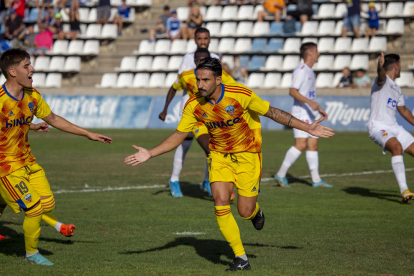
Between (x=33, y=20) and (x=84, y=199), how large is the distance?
79.6 feet

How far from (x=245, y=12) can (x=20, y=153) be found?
2293 cm

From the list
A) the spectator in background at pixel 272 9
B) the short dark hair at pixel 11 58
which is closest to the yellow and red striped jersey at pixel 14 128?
the short dark hair at pixel 11 58

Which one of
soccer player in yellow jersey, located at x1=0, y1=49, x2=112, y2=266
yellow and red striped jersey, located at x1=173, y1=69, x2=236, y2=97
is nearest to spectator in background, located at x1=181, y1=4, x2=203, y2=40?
yellow and red striped jersey, located at x1=173, y1=69, x2=236, y2=97

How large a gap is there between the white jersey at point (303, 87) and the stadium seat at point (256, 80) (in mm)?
13886

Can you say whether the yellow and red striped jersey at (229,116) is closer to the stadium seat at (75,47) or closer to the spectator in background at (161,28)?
the spectator in background at (161,28)

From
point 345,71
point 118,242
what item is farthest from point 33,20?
point 118,242

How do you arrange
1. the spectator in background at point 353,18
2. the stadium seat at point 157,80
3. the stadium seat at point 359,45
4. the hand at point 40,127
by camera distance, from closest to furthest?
the hand at point 40,127
the spectator in background at point 353,18
the stadium seat at point 359,45
the stadium seat at point 157,80

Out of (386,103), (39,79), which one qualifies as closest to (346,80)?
(386,103)

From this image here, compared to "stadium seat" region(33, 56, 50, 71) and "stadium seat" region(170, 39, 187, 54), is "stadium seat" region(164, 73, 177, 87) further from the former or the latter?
"stadium seat" region(33, 56, 50, 71)

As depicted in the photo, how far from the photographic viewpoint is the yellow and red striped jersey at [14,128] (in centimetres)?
547

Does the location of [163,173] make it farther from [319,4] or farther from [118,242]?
[319,4]

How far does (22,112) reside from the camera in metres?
5.57

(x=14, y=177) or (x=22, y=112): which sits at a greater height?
(x=22, y=112)

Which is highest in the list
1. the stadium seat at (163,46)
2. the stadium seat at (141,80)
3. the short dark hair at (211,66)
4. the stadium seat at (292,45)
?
the stadium seat at (292,45)
